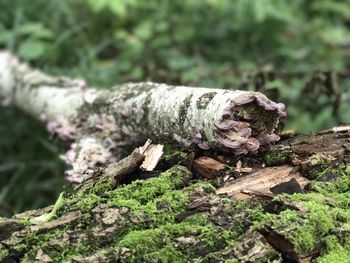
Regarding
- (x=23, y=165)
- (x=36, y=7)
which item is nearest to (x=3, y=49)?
(x=36, y=7)

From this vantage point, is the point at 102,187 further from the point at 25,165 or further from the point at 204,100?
the point at 25,165

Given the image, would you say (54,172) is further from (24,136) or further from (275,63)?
(275,63)

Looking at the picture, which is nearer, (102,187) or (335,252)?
(335,252)

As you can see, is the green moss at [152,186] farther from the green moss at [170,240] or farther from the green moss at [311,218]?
the green moss at [311,218]

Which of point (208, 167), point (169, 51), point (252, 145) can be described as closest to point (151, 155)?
point (208, 167)

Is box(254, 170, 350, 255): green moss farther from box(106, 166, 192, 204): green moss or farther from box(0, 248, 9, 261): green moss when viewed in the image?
box(0, 248, 9, 261): green moss
